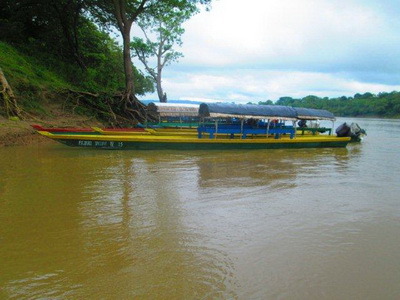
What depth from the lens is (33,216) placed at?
456cm

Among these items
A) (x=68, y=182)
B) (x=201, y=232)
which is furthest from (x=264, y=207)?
(x=68, y=182)

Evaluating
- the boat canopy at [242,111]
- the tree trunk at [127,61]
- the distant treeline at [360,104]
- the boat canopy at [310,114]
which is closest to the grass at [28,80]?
the tree trunk at [127,61]

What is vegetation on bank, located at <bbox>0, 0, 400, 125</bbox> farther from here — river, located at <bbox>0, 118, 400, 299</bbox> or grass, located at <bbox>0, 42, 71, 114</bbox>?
river, located at <bbox>0, 118, 400, 299</bbox>

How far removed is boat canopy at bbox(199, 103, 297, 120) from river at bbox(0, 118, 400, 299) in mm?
4363

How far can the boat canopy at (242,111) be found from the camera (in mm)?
12102

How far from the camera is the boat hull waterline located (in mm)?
10477

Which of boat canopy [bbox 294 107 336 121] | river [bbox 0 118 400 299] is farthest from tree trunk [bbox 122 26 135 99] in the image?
river [bbox 0 118 400 299]

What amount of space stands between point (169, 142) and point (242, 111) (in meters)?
3.07

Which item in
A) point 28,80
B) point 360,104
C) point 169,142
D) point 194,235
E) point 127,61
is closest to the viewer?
point 194,235

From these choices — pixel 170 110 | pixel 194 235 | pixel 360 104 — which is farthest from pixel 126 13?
pixel 360 104

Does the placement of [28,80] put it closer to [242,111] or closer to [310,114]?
[242,111]

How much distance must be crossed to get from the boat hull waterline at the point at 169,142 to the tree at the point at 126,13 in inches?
261

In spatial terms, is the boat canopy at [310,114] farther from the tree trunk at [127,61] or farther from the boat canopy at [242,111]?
the tree trunk at [127,61]

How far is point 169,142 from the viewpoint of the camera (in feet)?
37.8
